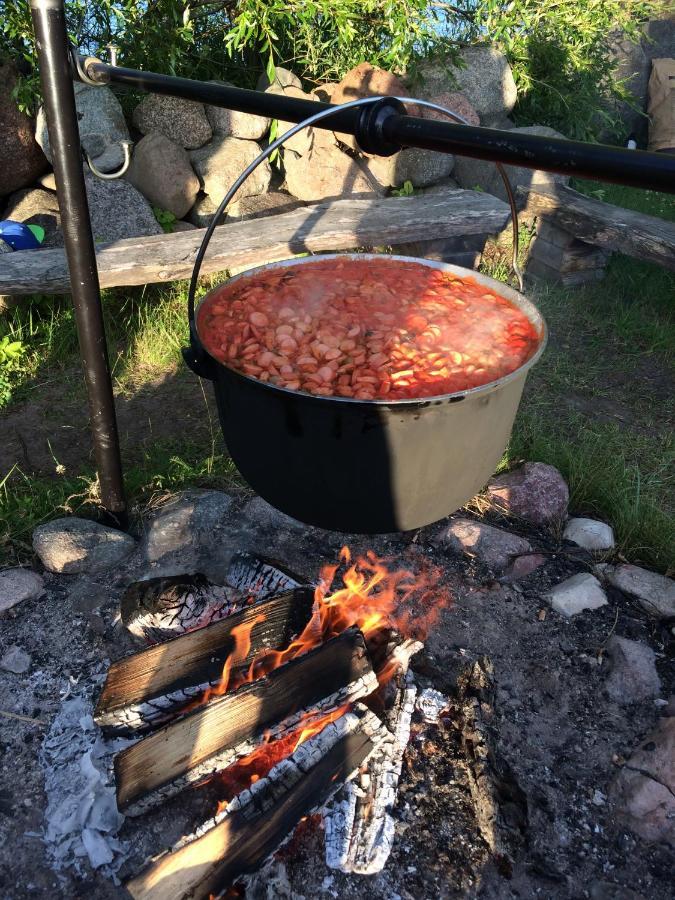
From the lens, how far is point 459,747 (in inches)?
85.4

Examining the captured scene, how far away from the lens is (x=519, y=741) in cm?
224

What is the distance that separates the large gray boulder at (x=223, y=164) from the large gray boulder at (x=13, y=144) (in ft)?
4.18

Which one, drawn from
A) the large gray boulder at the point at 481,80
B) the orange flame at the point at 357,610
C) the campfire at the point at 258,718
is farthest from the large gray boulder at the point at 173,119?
the campfire at the point at 258,718

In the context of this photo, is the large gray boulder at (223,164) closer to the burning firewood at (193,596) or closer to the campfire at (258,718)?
the burning firewood at (193,596)

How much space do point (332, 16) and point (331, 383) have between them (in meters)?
5.13

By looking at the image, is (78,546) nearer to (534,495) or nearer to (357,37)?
(534,495)

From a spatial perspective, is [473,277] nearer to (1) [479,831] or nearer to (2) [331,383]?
(2) [331,383]

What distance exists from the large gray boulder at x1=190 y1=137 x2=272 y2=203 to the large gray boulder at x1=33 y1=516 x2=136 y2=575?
374 cm

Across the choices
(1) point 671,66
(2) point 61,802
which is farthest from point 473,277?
(1) point 671,66

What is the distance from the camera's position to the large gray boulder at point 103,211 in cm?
508

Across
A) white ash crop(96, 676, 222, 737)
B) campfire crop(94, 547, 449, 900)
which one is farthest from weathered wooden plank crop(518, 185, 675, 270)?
white ash crop(96, 676, 222, 737)

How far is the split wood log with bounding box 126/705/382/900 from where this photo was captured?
1.75 meters

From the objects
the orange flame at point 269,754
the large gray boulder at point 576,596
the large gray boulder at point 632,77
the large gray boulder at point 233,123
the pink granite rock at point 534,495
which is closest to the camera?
the orange flame at point 269,754

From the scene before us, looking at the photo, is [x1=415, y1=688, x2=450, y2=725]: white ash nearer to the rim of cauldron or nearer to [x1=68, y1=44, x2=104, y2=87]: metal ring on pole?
the rim of cauldron
